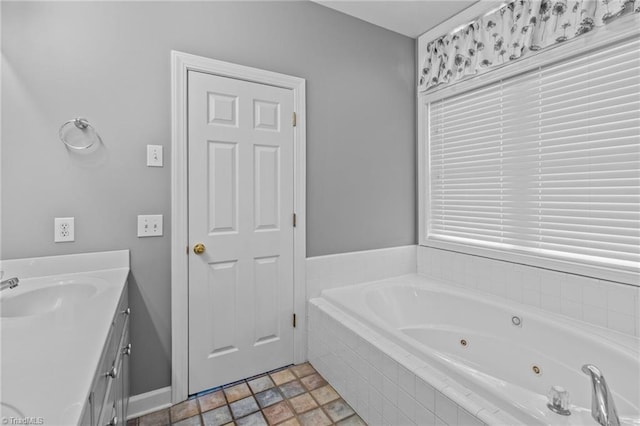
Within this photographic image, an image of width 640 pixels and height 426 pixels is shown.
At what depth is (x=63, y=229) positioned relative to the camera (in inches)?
63.6

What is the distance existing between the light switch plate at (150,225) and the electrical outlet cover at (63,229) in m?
A: 0.30

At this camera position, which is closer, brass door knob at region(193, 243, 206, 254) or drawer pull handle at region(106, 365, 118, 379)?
drawer pull handle at region(106, 365, 118, 379)

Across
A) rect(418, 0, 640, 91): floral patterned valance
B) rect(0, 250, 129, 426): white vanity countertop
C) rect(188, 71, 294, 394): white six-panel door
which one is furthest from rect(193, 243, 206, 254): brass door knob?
rect(418, 0, 640, 91): floral patterned valance

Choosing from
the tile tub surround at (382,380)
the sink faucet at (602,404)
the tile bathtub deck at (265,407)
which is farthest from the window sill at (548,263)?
the tile bathtub deck at (265,407)

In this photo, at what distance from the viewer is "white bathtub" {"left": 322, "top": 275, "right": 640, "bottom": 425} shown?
1256mm

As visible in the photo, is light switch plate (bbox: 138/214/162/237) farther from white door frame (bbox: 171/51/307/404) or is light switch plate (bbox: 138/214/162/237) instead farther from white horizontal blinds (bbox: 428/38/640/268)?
white horizontal blinds (bbox: 428/38/640/268)

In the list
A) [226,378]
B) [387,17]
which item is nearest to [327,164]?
[387,17]

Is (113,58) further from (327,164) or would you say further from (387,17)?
(387,17)

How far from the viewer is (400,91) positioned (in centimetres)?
278

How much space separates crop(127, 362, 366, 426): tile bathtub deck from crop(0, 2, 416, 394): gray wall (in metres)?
0.23

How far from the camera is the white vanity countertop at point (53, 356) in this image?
0.58 metres

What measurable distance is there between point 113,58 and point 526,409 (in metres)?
2.43

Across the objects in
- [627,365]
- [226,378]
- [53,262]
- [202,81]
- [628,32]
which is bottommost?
[226,378]

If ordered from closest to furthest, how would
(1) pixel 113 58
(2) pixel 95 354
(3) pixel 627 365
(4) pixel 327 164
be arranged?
(2) pixel 95 354
(3) pixel 627 365
(1) pixel 113 58
(4) pixel 327 164
